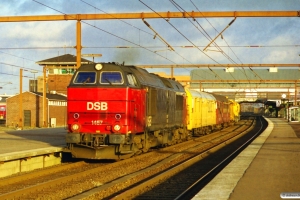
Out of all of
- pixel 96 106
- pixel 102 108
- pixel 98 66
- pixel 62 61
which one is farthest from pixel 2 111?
pixel 102 108

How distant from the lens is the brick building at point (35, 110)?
57.2m

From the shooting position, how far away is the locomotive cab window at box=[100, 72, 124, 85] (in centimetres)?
1820

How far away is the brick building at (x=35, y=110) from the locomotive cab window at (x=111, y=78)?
3876 cm

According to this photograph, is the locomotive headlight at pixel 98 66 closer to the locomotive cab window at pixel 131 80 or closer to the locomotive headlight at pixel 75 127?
the locomotive cab window at pixel 131 80

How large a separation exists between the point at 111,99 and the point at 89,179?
4.00 m

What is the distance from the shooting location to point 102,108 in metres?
18.0

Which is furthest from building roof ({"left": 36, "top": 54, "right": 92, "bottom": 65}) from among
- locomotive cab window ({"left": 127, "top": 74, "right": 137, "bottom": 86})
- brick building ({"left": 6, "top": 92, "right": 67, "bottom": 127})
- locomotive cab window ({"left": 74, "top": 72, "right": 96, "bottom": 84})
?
locomotive cab window ({"left": 127, "top": 74, "right": 137, "bottom": 86})

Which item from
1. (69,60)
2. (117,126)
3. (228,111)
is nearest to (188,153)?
(117,126)

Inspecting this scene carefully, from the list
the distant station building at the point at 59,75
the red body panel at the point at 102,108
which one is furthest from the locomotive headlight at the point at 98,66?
the distant station building at the point at 59,75

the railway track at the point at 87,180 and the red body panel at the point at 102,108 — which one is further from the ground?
the red body panel at the point at 102,108

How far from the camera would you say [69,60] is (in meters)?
72.9

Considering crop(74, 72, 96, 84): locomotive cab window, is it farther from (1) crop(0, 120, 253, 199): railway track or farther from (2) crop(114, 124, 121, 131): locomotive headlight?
(1) crop(0, 120, 253, 199): railway track

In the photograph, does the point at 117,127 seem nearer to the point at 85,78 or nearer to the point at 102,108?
the point at 102,108

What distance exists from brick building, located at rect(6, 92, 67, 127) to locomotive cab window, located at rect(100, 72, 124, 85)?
38.8 m
